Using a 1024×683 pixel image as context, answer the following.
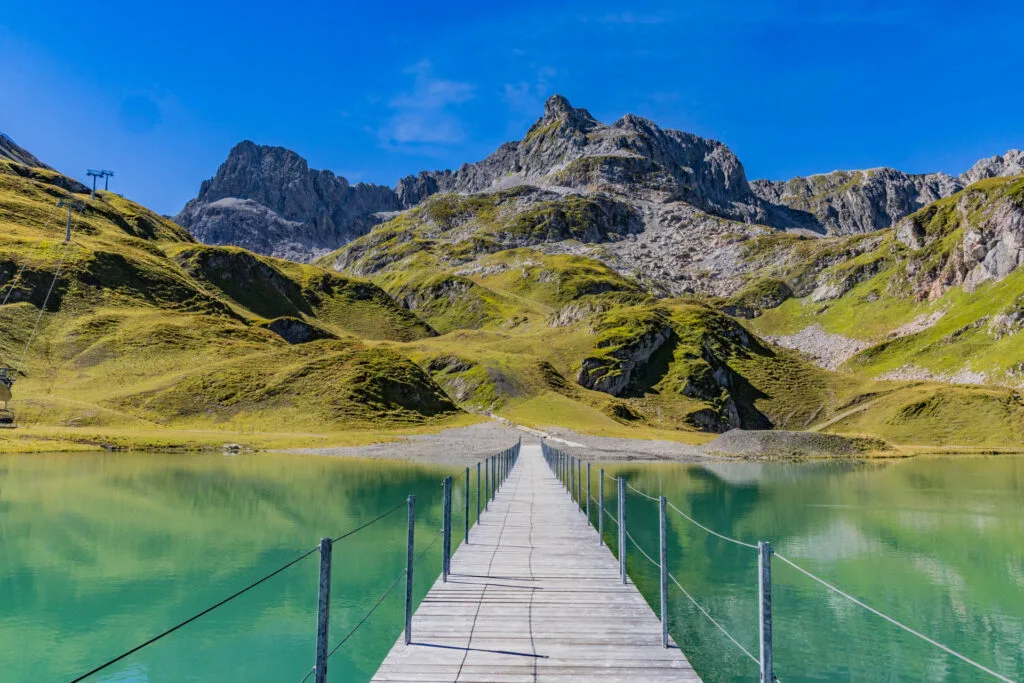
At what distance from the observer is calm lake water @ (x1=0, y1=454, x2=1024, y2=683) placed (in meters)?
14.7

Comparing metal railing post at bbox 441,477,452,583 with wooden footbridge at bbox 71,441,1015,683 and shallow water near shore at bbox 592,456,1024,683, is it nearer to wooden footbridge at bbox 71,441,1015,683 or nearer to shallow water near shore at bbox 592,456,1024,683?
wooden footbridge at bbox 71,441,1015,683

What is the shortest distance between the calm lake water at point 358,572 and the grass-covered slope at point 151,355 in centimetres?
4260

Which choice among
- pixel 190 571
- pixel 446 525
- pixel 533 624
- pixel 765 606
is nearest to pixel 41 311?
pixel 190 571

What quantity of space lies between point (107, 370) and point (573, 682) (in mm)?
108464

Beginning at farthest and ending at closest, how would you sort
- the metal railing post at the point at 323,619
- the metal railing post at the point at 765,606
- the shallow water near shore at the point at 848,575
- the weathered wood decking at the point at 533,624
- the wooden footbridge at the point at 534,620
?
the shallow water near shore at the point at 848,575
the weathered wood decking at the point at 533,624
the wooden footbridge at the point at 534,620
the metal railing post at the point at 323,619
the metal railing post at the point at 765,606

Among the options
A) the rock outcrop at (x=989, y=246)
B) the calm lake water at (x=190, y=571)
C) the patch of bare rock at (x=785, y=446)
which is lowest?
the calm lake water at (x=190, y=571)

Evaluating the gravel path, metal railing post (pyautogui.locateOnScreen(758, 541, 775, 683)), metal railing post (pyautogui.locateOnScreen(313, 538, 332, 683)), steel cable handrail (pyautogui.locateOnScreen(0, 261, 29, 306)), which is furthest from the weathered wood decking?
steel cable handrail (pyautogui.locateOnScreen(0, 261, 29, 306))

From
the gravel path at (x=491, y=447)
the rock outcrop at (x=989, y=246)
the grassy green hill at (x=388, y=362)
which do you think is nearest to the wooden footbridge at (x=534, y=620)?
the gravel path at (x=491, y=447)

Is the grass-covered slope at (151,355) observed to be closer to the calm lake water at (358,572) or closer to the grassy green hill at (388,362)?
the grassy green hill at (388,362)

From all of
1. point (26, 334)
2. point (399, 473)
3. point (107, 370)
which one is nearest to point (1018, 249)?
point (399, 473)

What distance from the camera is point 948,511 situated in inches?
1542

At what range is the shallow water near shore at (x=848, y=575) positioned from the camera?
15.1m

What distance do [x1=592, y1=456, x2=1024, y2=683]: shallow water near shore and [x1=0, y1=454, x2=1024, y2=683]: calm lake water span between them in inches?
3.7

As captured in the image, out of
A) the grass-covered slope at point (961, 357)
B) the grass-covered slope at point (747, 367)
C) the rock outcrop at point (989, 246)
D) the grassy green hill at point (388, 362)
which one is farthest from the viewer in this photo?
the rock outcrop at point (989, 246)
